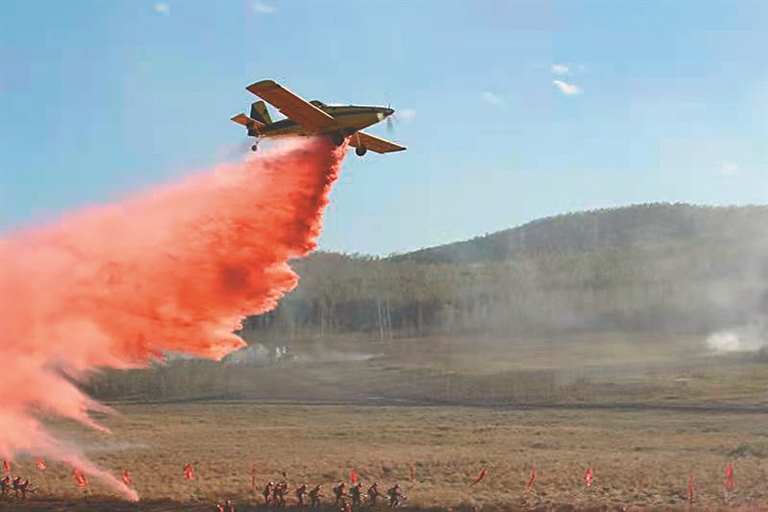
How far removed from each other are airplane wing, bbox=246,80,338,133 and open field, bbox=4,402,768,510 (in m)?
17.3

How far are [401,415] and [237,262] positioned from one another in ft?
155

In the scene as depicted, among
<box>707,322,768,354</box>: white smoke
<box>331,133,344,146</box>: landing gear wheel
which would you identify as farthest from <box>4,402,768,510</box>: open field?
<box>707,322,768,354</box>: white smoke

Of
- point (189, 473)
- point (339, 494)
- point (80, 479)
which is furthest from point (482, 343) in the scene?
point (339, 494)

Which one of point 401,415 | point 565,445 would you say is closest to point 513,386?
point 401,415

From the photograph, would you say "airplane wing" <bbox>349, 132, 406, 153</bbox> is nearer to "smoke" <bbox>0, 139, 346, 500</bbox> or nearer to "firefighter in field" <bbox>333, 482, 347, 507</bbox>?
"smoke" <bbox>0, 139, 346, 500</bbox>

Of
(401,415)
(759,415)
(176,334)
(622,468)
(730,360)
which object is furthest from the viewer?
(730,360)

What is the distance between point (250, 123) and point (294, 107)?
6.30 m

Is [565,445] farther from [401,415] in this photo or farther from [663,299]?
[663,299]

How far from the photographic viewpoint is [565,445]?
58031 millimetres

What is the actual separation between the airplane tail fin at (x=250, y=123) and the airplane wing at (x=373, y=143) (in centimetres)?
487

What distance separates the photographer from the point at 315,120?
36.9 m

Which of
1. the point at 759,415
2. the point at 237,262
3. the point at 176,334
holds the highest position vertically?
the point at 237,262

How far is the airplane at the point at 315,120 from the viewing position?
34344 millimetres

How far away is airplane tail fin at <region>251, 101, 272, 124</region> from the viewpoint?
42562mm
